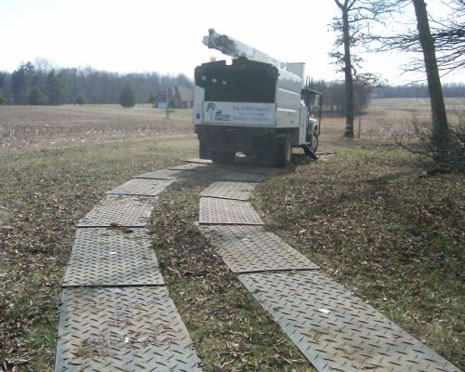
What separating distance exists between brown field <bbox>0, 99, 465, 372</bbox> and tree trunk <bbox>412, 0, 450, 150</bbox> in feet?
2.91

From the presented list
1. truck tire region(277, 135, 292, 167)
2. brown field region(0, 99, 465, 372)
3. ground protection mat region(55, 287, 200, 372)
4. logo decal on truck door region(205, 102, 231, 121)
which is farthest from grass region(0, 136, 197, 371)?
truck tire region(277, 135, 292, 167)

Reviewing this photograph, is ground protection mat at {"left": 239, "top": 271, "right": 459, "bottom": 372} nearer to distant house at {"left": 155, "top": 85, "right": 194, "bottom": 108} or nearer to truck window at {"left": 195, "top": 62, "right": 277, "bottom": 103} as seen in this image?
truck window at {"left": 195, "top": 62, "right": 277, "bottom": 103}

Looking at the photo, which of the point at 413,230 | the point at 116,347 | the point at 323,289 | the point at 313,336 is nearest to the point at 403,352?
the point at 313,336

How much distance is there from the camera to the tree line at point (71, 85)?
104 m

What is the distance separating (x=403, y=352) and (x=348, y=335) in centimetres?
41

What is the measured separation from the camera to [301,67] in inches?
679

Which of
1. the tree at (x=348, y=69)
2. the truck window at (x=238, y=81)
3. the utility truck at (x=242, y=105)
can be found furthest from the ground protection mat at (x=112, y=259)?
the tree at (x=348, y=69)

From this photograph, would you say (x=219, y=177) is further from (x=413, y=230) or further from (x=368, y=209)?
(x=413, y=230)

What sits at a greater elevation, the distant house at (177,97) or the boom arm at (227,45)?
the distant house at (177,97)

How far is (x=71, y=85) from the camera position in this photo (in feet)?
431

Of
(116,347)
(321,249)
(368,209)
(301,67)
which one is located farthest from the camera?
(301,67)

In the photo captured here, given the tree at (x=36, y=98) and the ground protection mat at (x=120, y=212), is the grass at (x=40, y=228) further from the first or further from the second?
the tree at (x=36, y=98)

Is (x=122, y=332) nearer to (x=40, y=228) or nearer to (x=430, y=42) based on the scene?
(x=40, y=228)

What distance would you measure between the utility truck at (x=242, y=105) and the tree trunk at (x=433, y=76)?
3903mm
